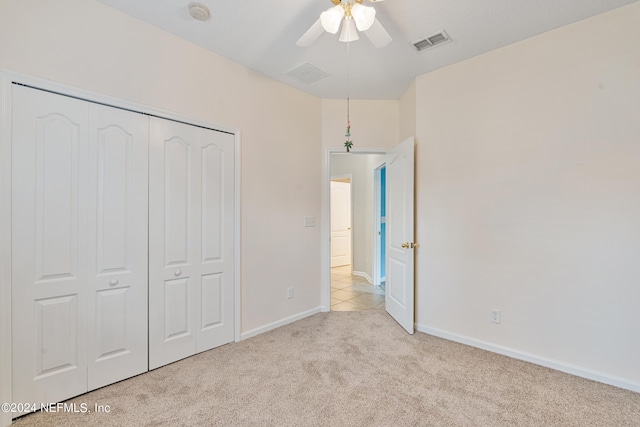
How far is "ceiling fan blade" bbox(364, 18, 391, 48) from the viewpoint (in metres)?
1.69

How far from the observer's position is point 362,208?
18.4 feet

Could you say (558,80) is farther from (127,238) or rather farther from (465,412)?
(127,238)

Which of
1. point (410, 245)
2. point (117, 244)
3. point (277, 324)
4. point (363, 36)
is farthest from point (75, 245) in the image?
point (410, 245)

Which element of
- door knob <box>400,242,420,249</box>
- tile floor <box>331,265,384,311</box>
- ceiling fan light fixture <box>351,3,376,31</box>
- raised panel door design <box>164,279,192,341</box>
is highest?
ceiling fan light fixture <box>351,3,376,31</box>

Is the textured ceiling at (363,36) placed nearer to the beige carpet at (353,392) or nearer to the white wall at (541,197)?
the white wall at (541,197)

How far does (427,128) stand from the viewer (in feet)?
9.89

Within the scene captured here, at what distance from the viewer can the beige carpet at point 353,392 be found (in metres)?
1.69

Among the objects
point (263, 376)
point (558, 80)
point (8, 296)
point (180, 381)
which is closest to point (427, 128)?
point (558, 80)

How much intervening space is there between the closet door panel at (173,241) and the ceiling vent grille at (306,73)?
1187 mm

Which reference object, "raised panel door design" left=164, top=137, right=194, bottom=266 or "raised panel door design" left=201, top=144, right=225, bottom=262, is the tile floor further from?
"raised panel door design" left=164, top=137, right=194, bottom=266

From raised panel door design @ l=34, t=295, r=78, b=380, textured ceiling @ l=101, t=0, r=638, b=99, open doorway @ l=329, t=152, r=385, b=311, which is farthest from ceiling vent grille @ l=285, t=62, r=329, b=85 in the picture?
raised panel door design @ l=34, t=295, r=78, b=380

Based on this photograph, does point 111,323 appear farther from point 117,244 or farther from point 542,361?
point 542,361

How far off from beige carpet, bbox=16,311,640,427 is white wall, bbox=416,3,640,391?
1.10 ft

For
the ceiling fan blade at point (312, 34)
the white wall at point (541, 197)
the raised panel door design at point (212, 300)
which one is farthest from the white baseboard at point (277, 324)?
the ceiling fan blade at point (312, 34)
